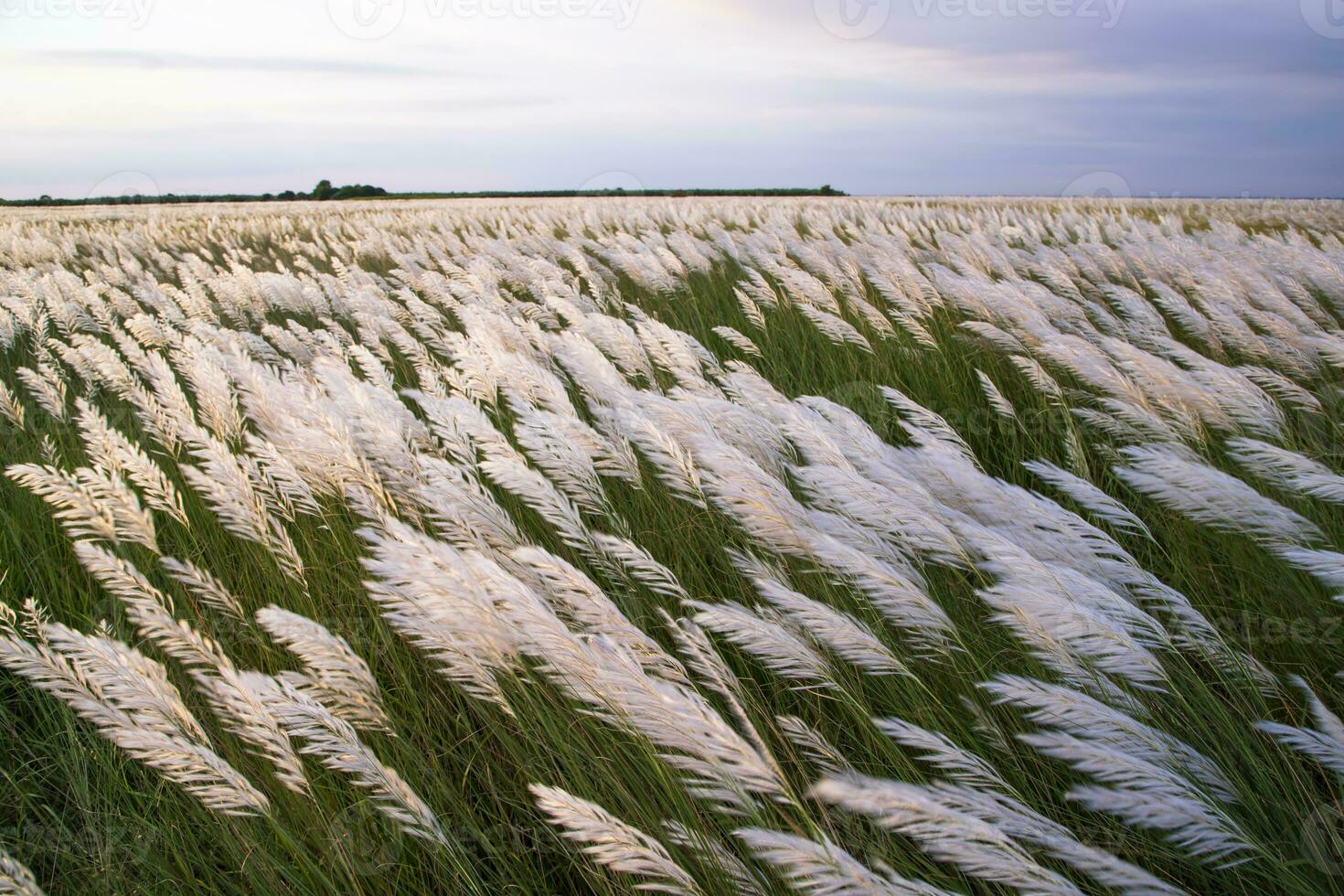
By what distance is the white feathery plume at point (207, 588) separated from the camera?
1479 millimetres

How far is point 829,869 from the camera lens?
2.67 ft

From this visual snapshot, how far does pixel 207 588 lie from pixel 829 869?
1.45 m

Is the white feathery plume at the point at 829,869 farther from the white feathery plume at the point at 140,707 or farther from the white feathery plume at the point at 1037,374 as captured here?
the white feathery plume at the point at 1037,374

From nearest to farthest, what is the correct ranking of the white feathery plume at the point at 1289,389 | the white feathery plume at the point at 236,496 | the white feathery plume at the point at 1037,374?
the white feathery plume at the point at 236,496 < the white feathery plume at the point at 1289,389 < the white feathery plume at the point at 1037,374

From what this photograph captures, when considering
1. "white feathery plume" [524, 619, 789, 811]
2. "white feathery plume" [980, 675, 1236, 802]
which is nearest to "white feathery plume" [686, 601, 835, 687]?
"white feathery plume" [524, 619, 789, 811]

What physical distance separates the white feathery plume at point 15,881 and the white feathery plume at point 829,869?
88cm

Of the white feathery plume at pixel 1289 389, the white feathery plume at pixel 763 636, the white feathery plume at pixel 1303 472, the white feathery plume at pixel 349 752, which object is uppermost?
the white feathery plume at pixel 1289 389

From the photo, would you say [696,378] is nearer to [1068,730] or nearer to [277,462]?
[277,462]

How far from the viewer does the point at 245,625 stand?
1904mm

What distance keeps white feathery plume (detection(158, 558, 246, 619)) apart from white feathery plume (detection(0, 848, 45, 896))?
0.48 m

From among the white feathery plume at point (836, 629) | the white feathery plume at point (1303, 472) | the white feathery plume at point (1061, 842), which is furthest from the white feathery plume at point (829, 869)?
the white feathery plume at point (1303, 472)

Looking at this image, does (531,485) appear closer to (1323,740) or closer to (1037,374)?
(1323,740)

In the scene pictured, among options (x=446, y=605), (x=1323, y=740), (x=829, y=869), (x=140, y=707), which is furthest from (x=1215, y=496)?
(x=140, y=707)

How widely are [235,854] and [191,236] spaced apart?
13457 mm
